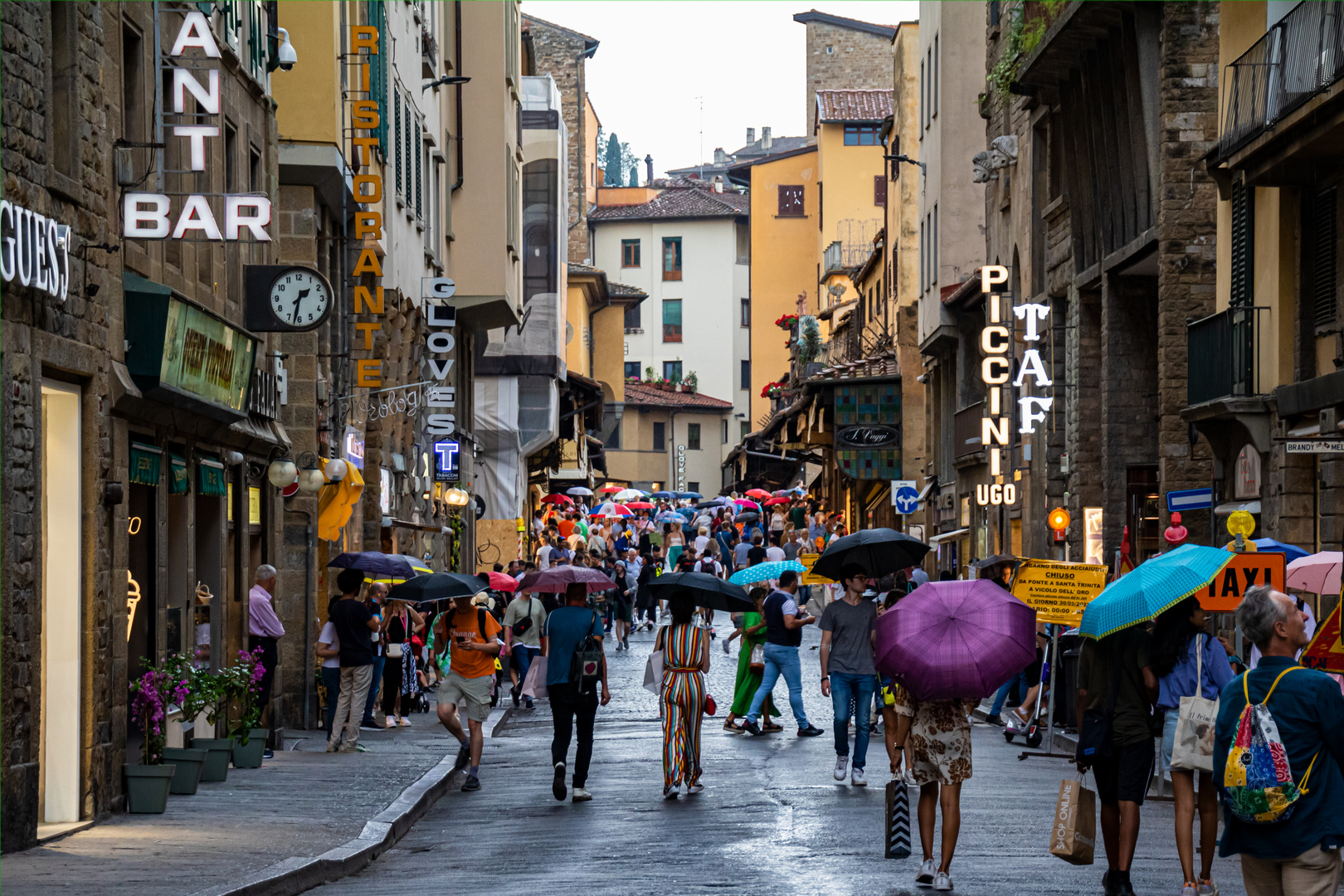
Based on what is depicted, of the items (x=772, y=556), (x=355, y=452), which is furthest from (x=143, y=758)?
(x=772, y=556)

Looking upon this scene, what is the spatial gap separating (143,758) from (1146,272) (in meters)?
20.5

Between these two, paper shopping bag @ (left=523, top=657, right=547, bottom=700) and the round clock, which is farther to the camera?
the round clock

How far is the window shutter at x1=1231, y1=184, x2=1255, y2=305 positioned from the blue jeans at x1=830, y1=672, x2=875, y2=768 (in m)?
8.83

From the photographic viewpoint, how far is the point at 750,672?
72.5 feet

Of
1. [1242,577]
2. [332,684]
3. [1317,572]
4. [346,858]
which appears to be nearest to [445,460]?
[332,684]

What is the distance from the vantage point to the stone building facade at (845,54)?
300ft

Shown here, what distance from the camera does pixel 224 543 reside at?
19609 millimetres

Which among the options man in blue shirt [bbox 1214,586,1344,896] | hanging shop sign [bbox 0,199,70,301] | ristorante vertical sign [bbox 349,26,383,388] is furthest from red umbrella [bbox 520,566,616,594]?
man in blue shirt [bbox 1214,586,1344,896]

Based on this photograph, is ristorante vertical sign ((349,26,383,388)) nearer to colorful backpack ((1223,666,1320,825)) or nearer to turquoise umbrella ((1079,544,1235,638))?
turquoise umbrella ((1079,544,1235,638))

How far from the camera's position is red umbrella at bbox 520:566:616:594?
17.0 metres

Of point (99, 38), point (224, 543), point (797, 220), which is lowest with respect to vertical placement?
point (224, 543)

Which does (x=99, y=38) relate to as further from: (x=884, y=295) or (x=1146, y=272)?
(x=884, y=295)

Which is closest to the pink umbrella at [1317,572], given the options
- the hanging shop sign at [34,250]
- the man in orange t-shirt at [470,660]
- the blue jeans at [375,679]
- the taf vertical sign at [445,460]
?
the man in orange t-shirt at [470,660]

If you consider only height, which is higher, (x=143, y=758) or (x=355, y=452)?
(x=355, y=452)
